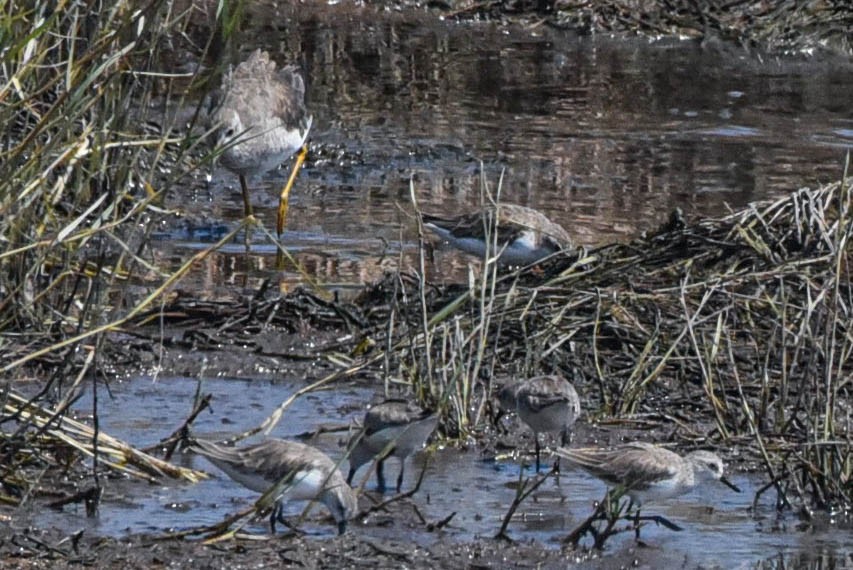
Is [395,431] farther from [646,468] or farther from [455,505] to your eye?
[646,468]

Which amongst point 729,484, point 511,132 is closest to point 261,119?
point 511,132

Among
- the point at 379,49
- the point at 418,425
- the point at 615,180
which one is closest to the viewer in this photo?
the point at 418,425

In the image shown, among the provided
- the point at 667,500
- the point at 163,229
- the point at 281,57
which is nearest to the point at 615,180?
the point at 163,229

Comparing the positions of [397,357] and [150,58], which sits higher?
[150,58]

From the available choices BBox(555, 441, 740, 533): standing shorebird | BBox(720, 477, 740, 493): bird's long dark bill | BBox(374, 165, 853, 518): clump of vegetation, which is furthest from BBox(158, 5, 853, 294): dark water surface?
BBox(555, 441, 740, 533): standing shorebird

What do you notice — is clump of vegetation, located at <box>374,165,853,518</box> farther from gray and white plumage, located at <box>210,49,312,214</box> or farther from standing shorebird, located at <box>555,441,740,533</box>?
gray and white plumage, located at <box>210,49,312,214</box>

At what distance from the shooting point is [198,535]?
580cm

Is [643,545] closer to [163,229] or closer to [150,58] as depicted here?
[150,58]

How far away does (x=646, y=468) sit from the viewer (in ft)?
20.4

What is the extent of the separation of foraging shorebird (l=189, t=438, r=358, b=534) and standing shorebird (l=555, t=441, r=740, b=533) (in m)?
0.84

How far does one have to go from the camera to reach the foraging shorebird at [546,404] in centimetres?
687

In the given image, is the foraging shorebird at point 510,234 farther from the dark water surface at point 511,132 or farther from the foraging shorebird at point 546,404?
the foraging shorebird at point 546,404

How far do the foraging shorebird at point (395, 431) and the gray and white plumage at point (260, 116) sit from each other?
186 inches

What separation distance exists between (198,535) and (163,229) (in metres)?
A: 5.57
